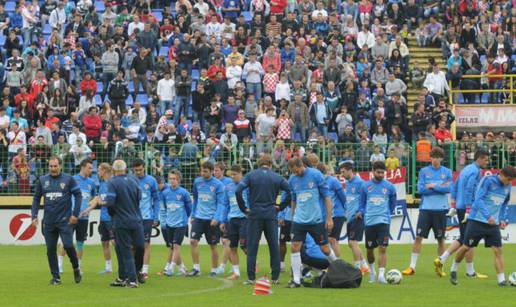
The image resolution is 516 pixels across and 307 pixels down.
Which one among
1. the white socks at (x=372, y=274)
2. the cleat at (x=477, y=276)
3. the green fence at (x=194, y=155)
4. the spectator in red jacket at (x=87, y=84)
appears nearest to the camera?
the white socks at (x=372, y=274)

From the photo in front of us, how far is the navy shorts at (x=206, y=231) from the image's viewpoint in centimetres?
2414

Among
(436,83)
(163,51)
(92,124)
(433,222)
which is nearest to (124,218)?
(433,222)

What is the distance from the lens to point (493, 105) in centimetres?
3800

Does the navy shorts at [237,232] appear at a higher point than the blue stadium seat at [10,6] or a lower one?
lower

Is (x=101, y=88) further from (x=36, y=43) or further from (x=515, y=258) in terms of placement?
(x=515, y=258)

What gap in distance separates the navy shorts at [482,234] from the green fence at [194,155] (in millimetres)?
10608

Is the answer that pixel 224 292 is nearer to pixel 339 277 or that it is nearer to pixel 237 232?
pixel 339 277

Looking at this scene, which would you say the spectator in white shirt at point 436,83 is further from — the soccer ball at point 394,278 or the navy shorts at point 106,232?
the soccer ball at point 394,278

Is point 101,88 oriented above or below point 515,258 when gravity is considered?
above

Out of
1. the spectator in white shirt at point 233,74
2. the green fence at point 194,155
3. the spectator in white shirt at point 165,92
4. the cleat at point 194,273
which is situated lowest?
the cleat at point 194,273

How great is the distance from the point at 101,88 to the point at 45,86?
8.55 ft

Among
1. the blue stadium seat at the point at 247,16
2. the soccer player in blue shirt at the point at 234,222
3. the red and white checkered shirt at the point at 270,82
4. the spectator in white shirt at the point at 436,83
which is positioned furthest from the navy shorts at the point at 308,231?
the blue stadium seat at the point at 247,16

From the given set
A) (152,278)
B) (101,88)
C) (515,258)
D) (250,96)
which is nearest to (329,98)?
(250,96)

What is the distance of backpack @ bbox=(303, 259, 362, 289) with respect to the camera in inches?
816
